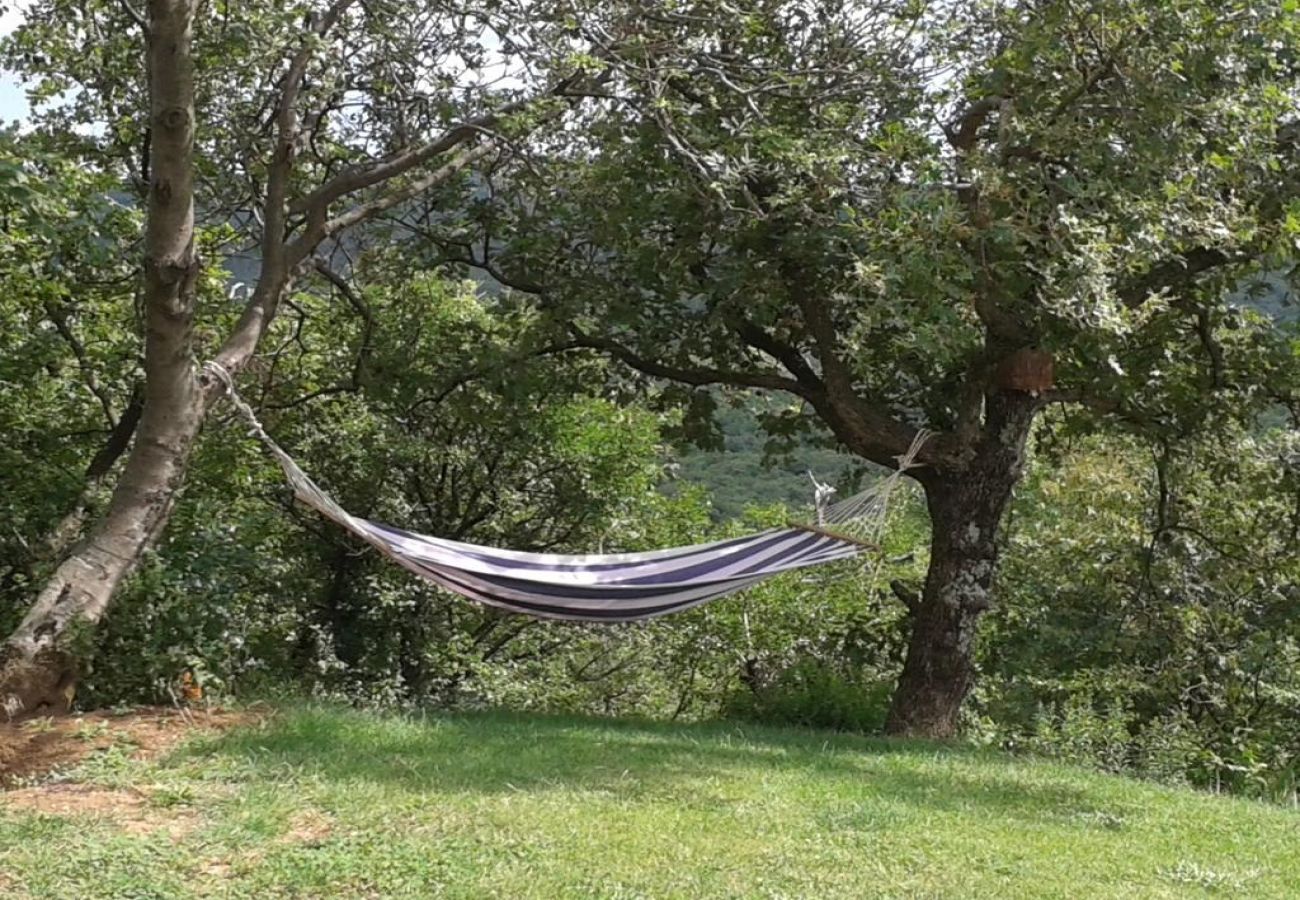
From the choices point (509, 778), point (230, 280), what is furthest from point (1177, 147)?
point (230, 280)

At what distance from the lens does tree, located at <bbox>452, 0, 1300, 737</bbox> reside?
4.02m

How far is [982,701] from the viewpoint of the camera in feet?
26.5

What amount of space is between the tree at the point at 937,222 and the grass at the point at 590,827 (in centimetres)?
146

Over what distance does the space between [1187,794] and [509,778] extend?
2.50 metres

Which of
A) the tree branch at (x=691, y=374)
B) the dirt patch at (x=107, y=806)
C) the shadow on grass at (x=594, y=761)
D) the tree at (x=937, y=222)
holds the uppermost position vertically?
the tree at (x=937, y=222)

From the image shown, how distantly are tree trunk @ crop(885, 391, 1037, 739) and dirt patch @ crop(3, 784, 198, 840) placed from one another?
3.36m

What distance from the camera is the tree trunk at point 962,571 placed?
17.5 ft

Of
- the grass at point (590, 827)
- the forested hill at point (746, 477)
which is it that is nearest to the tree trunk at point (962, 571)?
the grass at point (590, 827)

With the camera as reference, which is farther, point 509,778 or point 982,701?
point 982,701

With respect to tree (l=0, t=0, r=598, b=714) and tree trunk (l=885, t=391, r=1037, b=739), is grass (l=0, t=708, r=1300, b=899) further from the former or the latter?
tree trunk (l=885, t=391, r=1037, b=739)

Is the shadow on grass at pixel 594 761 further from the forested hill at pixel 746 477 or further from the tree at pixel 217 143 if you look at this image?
the forested hill at pixel 746 477

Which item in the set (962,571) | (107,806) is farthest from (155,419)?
(962,571)

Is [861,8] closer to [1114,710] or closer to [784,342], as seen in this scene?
[784,342]

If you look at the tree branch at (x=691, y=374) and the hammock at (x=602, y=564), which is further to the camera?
the tree branch at (x=691, y=374)
